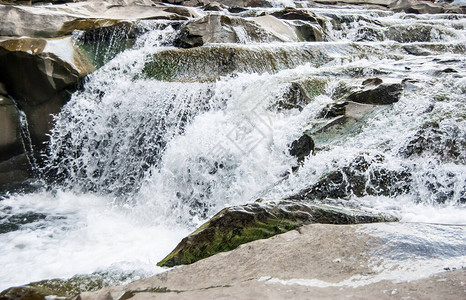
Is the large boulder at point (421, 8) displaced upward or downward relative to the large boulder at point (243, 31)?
downward

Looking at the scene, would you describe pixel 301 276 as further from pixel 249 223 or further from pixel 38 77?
pixel 38 77

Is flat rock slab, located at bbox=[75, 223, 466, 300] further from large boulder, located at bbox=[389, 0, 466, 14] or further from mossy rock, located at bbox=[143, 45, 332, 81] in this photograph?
large boulder, located at bbox=[389, 0, 466, 14]

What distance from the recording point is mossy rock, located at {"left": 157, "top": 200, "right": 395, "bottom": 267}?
2998mm

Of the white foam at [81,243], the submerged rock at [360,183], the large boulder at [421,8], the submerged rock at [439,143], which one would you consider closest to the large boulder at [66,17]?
the white foam at [81,243]

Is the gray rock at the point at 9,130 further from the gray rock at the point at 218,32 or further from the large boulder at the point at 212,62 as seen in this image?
the gray rock at the point at 218,32

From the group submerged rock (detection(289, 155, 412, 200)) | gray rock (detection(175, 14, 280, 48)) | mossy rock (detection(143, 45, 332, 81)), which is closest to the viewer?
submerged rock (detection(289, 155, 412, 200))

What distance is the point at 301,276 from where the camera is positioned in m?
2.08

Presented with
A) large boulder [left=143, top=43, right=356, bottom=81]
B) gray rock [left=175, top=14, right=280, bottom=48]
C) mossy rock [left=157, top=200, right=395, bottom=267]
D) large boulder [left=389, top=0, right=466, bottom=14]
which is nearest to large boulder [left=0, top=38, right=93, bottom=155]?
large boulder [left=143, top=43, right=356, bottom=81]

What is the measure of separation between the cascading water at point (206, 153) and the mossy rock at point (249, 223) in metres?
0.34

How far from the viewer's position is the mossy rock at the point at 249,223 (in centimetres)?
300

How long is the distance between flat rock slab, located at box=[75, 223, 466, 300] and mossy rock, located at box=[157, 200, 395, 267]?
385mm

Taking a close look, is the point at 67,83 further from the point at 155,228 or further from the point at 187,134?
the point at 155,228

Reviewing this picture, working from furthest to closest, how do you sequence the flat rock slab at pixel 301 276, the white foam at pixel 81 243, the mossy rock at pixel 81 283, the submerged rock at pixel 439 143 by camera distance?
the submerged rock at pixel 439 143
the white foam at pixel 81 243
the mossy rock at pixel 81 283
the flat rock slab at pixel 301 276

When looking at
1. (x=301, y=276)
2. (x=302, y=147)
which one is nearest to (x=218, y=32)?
(x=302, y=147)
